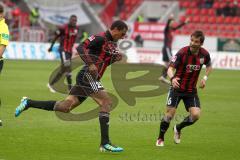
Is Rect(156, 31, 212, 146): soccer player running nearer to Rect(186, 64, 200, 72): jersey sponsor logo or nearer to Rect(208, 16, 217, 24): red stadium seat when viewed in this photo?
Rect(186, 64, 200, 72): jersey sponsor logo

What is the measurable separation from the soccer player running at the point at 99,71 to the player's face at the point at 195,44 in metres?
1.37

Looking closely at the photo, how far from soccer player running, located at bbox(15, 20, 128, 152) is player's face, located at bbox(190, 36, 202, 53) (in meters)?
1.37

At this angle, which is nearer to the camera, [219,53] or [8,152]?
[8,152]

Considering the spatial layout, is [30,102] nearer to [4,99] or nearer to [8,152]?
[8,152]

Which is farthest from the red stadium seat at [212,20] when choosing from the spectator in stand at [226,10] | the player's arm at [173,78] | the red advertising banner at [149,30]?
the player's arm at [173,78]

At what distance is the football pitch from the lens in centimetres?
1126

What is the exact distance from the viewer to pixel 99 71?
38.4ft

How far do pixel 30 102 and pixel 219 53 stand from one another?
27868mm

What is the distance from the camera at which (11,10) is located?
46.2 meters

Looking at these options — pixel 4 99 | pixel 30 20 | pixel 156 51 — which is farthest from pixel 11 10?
pixel 4 99

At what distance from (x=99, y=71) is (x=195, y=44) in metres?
1.80

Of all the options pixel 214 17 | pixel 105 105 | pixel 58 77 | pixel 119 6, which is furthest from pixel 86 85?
pixel 119 6

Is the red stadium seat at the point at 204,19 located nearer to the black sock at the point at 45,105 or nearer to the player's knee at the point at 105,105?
the black sock at the point at 45,105

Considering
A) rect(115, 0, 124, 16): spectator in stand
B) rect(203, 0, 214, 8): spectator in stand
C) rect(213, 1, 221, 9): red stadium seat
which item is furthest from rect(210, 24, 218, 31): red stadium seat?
rect(115, 0, 124, 16): spectator in stand
